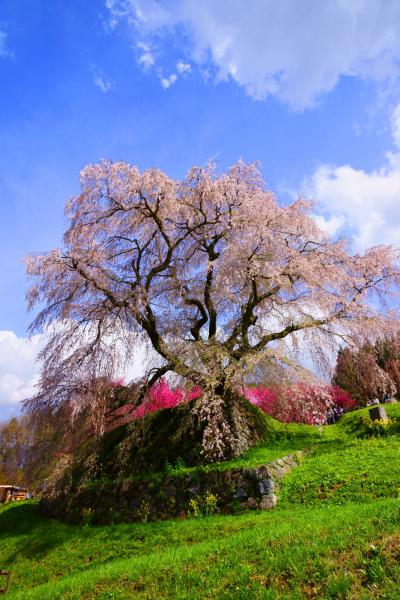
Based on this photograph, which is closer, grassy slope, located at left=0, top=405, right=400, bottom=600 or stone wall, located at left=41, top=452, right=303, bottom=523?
grassy slope, located at left=0, top=405, right=400, bottom=600

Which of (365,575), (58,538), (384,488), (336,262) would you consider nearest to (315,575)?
(365,575)

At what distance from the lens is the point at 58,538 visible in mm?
12414

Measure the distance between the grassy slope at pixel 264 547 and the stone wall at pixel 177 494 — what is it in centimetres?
52

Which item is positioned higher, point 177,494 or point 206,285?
point 206,285

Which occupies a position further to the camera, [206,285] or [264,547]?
[206,285]

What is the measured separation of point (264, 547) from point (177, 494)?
19.5ft

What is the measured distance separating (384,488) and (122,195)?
39.2ft

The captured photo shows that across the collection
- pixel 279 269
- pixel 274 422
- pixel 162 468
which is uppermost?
pixel 279 269

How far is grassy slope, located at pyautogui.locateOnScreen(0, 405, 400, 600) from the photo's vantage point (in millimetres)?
5543

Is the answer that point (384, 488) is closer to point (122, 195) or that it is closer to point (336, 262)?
point (336, 262)

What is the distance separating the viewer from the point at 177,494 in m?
12.2

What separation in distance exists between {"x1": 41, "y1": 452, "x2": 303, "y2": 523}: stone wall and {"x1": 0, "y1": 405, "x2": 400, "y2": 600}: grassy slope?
0.52 meters

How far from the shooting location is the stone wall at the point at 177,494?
36.9 ft

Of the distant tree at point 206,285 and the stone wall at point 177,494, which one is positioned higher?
the distant tree at point 206,285
